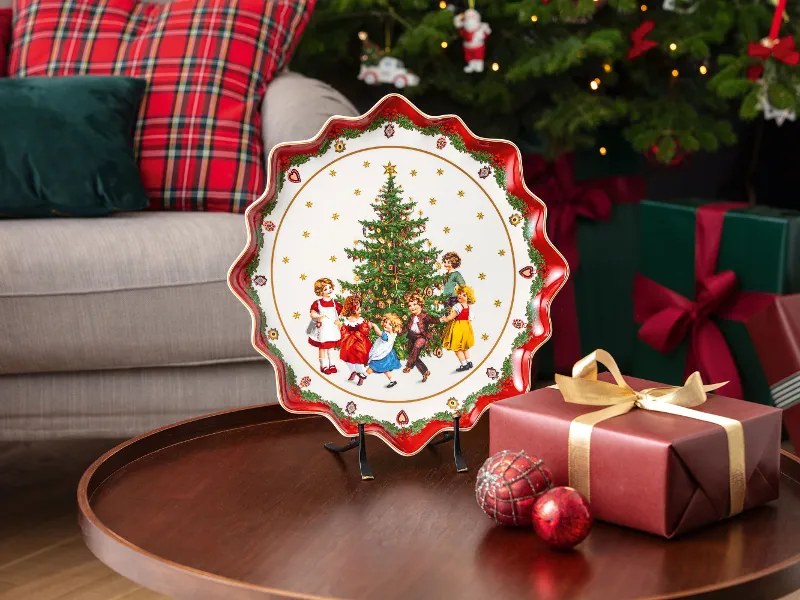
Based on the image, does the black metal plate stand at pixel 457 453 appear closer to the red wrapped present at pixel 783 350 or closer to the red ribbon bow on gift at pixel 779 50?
the red wrapped present at pixel 783 350

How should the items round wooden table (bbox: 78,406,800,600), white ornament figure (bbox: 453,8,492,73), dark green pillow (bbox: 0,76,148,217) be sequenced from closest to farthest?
1. round wooden table (bbox: 78,406,800,600)
2. dark green pillow (bbox: 0,76,148,217)
3. white ornament figure (bbox: 453,8,492,73)

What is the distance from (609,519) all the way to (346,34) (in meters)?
1.42

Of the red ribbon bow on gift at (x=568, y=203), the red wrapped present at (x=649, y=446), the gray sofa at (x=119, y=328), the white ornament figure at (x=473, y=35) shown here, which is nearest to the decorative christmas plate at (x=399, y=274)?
the red wrapped present at (x=649, y=446)

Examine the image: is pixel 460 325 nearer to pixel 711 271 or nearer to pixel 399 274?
pixel 399 274

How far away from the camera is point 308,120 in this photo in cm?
151

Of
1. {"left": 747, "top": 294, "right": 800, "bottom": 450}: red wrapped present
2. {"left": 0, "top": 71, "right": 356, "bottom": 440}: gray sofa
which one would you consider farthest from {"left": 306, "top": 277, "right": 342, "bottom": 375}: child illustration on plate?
{"left": 747, "top": 294, "right": 800, "bottom": 450}: red wrapped present

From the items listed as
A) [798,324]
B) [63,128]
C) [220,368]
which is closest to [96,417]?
[220,368]

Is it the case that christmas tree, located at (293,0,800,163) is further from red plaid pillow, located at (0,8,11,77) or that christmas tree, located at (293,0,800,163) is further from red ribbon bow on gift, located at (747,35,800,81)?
red plaid pillow, located at (0,8,11,77)

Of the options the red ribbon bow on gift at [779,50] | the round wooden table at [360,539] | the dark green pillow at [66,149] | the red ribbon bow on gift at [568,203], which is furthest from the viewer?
the red ribbon bow on gift at [568,203]

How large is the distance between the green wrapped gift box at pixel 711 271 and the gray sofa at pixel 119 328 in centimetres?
74

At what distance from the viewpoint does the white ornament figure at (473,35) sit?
1792 mm

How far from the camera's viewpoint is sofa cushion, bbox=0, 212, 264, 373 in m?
1.26

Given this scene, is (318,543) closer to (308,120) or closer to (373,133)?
(373,133)

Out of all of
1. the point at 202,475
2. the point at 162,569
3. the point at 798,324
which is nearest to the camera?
the point at 162,569
